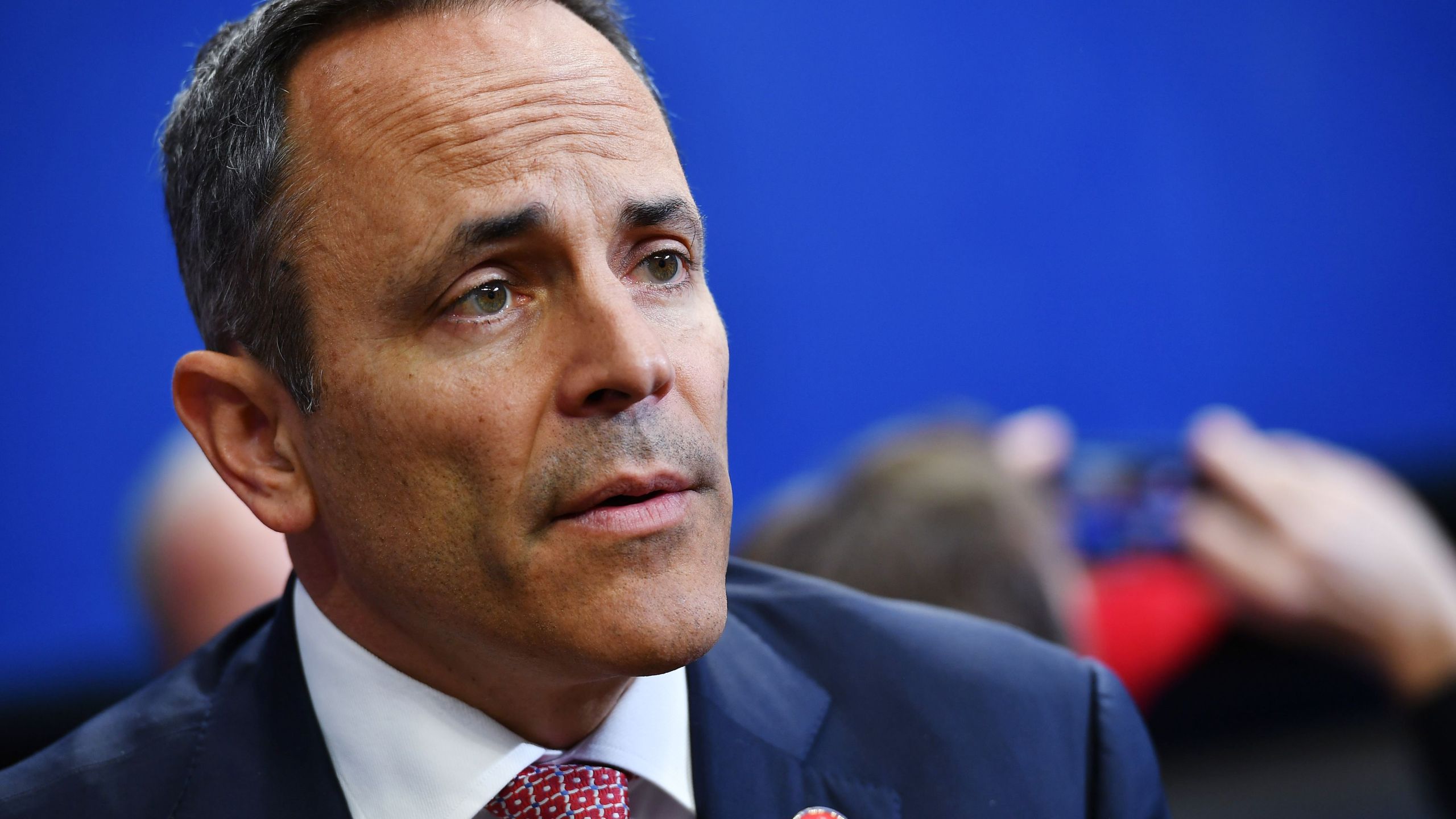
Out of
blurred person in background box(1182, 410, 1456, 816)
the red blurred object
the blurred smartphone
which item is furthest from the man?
the blurred smartphone

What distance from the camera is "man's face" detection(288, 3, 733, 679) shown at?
1.53m

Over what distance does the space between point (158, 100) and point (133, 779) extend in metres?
2.10

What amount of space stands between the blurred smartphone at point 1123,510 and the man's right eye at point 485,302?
7.13ft

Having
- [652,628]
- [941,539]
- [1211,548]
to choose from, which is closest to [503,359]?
[652,628]

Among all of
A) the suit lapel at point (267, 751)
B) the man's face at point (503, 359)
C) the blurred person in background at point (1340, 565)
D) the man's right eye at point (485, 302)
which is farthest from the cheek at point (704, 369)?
the blurred person in background at point (1340, 565)

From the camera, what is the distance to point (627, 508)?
1.53 m

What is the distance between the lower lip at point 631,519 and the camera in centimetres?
152

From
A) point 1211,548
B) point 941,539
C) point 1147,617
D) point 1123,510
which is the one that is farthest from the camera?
point 1123,510

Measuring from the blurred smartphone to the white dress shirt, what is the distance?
190 cm

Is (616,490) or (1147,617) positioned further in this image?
(1147,617)

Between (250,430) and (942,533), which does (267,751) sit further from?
(942,533)

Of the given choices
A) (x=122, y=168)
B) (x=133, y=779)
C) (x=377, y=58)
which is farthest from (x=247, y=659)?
(x=122, y=168)

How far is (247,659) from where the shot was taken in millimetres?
1879

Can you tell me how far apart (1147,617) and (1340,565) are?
100 centimetres
